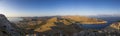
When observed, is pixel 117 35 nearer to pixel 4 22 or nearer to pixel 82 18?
pixel 4 22

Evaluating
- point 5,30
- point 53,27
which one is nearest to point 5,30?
point 5,30

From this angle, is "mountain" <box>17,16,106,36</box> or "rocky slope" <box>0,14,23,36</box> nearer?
"rocky slope" <box>0,14,23,36</box>

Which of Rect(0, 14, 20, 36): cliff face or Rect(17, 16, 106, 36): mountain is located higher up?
Rect(0, 14, 20, 36): cliff face

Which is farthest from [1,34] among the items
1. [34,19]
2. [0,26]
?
[34,19]

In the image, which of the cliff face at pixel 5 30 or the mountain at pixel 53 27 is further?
the mountain at pixel 53 27

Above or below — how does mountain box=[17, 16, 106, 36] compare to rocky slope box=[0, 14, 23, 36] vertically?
below

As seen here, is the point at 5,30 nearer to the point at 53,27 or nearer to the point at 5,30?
the point at 5,30

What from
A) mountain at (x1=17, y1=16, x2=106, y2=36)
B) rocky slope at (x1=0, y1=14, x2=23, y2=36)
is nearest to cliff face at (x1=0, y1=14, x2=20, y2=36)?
rocky slope at (x1=0, y1=14, x2=23, y2=36)

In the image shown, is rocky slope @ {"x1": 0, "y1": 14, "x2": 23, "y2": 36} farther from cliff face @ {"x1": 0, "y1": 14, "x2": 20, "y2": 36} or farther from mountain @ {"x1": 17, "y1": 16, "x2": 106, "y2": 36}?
mountain @ {"x1": 17, "y1": 16, "x2": 106, "y2": 36}

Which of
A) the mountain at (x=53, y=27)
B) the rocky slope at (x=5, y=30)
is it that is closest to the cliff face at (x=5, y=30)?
the rocky slope at (x=5, y=30)

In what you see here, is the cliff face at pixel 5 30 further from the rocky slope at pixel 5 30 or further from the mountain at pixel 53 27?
the mountain at pixel 53 27

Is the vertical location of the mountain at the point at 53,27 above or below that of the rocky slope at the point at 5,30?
below
